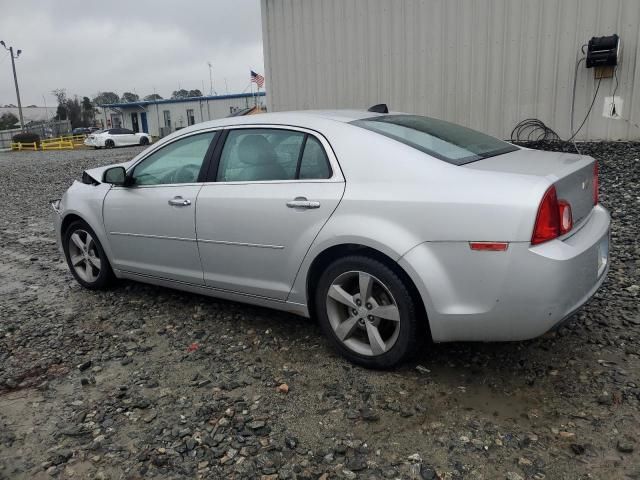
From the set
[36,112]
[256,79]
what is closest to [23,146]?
[256,79]

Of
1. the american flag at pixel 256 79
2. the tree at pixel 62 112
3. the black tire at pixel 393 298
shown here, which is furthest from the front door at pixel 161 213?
the tree at pixel 62 112

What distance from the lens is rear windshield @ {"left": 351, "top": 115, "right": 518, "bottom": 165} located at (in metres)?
3.12

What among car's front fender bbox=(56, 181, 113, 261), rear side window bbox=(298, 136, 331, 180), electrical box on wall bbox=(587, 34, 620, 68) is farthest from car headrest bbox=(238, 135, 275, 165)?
electrical box on wall bbox=(587, 34, 620, 68)

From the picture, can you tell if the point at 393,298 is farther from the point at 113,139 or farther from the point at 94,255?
the point at 113,139

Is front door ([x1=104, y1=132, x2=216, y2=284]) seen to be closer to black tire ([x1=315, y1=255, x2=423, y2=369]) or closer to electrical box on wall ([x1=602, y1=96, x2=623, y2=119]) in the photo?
black tire ([x1=315, y1=255, x2=423, y2=369])

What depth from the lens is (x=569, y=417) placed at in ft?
8.66

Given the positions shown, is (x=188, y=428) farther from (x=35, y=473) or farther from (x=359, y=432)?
(x=359, y=432)

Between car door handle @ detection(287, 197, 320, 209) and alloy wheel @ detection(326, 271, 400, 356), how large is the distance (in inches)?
17.5

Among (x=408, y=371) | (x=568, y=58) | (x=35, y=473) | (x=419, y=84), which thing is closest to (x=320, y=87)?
(x=419, y=84)

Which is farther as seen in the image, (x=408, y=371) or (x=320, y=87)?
(x=320, y=87)

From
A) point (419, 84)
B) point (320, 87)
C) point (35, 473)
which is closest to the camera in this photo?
Result: point (35, 473)

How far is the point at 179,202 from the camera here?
3.86 meters

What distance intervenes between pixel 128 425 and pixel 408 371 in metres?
1.56

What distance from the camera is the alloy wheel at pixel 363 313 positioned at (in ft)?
9.90
